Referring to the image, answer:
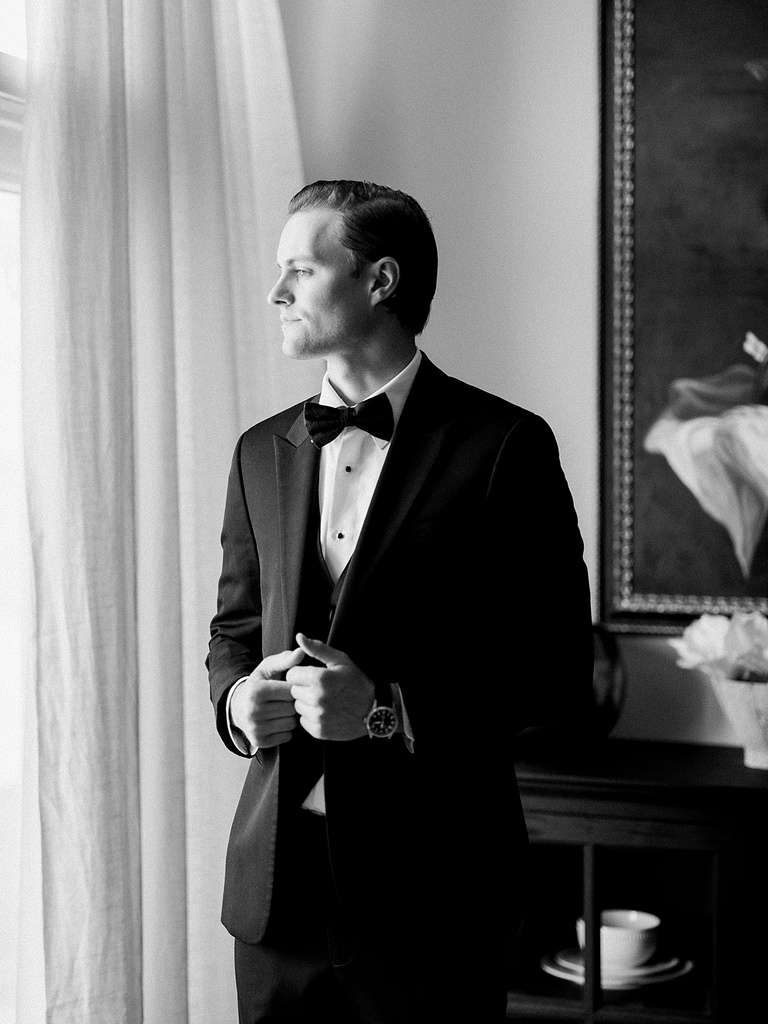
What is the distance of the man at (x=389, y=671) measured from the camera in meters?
1.44

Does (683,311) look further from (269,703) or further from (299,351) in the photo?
(269,703)

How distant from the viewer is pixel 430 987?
144 centimetres

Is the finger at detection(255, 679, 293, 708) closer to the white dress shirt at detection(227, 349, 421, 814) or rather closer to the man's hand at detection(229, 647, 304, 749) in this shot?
the man's hand at detection(229, 647, 304, 749)

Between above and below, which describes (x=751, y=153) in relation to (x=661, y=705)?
above

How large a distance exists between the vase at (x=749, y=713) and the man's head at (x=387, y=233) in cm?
118

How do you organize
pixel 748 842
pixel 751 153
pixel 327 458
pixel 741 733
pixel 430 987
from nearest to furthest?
pixel 430 987 < pixel 327 458 < pixel 748 842 < pixel 741 733 < pixel 751 153

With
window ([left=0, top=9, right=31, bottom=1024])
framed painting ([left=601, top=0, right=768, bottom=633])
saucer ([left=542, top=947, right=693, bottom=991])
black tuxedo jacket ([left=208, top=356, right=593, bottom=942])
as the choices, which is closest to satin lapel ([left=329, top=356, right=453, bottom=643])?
black tuxedo jacket ([left=208, top=356, right=593, bottom=942])

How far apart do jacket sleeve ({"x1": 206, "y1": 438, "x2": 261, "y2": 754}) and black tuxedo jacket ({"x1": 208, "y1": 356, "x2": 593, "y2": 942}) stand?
0.12 metres

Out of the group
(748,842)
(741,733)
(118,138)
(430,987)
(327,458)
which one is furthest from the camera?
(741,733)

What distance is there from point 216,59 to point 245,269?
17.4 inches

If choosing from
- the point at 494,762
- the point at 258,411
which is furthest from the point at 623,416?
the point at 494,762

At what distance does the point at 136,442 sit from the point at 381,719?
0.92 metres

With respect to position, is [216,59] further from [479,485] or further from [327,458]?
[479,485]

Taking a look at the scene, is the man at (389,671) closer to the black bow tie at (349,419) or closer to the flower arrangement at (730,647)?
the black bow tie at (349,419)
